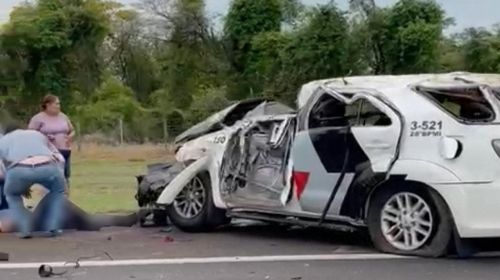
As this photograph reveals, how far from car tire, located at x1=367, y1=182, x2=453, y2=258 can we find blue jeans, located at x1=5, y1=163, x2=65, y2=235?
11.5ft

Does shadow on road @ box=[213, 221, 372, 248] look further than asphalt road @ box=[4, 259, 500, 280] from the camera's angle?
Yes

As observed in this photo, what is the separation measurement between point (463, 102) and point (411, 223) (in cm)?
124

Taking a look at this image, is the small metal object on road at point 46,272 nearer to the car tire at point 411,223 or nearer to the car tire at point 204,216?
the car tire at point 204,216

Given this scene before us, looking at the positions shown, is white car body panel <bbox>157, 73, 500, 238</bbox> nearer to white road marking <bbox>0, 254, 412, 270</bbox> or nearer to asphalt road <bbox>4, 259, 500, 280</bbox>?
asphalt road <bbox>4, 259, 500, 280</bbox>

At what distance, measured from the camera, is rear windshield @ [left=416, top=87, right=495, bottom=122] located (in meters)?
8.53

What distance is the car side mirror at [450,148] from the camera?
27.2 ft

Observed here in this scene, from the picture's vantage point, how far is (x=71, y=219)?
10.7 m

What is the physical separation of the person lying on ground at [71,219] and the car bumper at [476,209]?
14.0ft

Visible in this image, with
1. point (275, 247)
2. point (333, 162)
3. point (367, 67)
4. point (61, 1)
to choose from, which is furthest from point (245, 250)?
point (61, 1)

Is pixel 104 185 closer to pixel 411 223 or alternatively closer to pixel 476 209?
pixel 411 223

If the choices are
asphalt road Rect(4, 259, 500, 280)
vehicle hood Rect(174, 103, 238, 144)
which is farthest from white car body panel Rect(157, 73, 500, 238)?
vehicle hood Rect(174, 103, 238, 144)

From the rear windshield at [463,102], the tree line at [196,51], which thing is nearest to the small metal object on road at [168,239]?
the rear windshield at [463,102]

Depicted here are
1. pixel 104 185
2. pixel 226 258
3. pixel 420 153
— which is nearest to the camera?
pixel 420 153

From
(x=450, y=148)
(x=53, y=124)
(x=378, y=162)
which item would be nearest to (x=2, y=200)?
(x=53, y=124)
